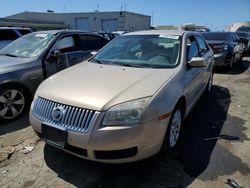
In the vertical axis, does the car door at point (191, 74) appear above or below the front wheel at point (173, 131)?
above

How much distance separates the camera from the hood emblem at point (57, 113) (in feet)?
9.01

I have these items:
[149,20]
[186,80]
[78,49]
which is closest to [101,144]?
[186,80]

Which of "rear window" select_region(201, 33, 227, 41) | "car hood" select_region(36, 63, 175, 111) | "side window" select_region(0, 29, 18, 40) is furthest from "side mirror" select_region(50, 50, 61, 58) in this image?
"rear window" select_region(201, 33, 227, 41)

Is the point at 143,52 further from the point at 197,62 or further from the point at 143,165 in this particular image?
the point at 143,165

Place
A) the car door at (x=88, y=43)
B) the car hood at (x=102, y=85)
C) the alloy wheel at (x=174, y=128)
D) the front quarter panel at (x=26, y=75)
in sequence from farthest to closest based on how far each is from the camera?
the car door at (x=88, y=43) → the front quarter panel at (x=26, y=75) → the alloy wheel at (x=174, y=128) → the car hood at (x=102, y=85)

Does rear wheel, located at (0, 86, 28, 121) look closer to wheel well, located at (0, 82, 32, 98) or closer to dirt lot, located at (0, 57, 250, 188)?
wheel well, located at (0, 82, 32, 98)

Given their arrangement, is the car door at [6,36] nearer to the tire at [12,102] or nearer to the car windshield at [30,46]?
the car windshield at [30,46]

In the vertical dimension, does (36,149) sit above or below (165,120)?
below

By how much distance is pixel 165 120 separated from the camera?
285 cm

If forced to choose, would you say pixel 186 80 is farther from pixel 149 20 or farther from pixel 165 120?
pixel 149 20

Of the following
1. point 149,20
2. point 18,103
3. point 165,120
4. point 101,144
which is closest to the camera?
point 101,144

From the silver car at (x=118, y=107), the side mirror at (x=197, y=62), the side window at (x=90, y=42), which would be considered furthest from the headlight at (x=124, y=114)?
the side window at (x=90, y=42)

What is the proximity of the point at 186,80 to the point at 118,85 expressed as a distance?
1110mm

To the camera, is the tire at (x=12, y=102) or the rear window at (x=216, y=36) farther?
the rear window at (x=216, y=36)
